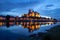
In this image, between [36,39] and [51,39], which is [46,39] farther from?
[36,39]

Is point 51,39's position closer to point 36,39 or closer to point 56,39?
point 56,39

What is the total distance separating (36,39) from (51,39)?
2810mm

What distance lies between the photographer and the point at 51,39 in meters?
13.8

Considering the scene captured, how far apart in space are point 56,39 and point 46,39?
3.50ft

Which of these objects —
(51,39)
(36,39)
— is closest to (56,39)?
(51,39)

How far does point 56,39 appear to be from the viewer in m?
13.6

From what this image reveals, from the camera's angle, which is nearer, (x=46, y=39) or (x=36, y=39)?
(x=46, y=39)

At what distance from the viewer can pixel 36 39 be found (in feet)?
53.5

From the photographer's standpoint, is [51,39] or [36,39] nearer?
[51,39]

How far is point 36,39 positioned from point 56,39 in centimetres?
315

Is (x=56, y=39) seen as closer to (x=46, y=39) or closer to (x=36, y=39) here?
(x=46, y=39)

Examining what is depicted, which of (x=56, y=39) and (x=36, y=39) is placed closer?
(x=56, y=39)
